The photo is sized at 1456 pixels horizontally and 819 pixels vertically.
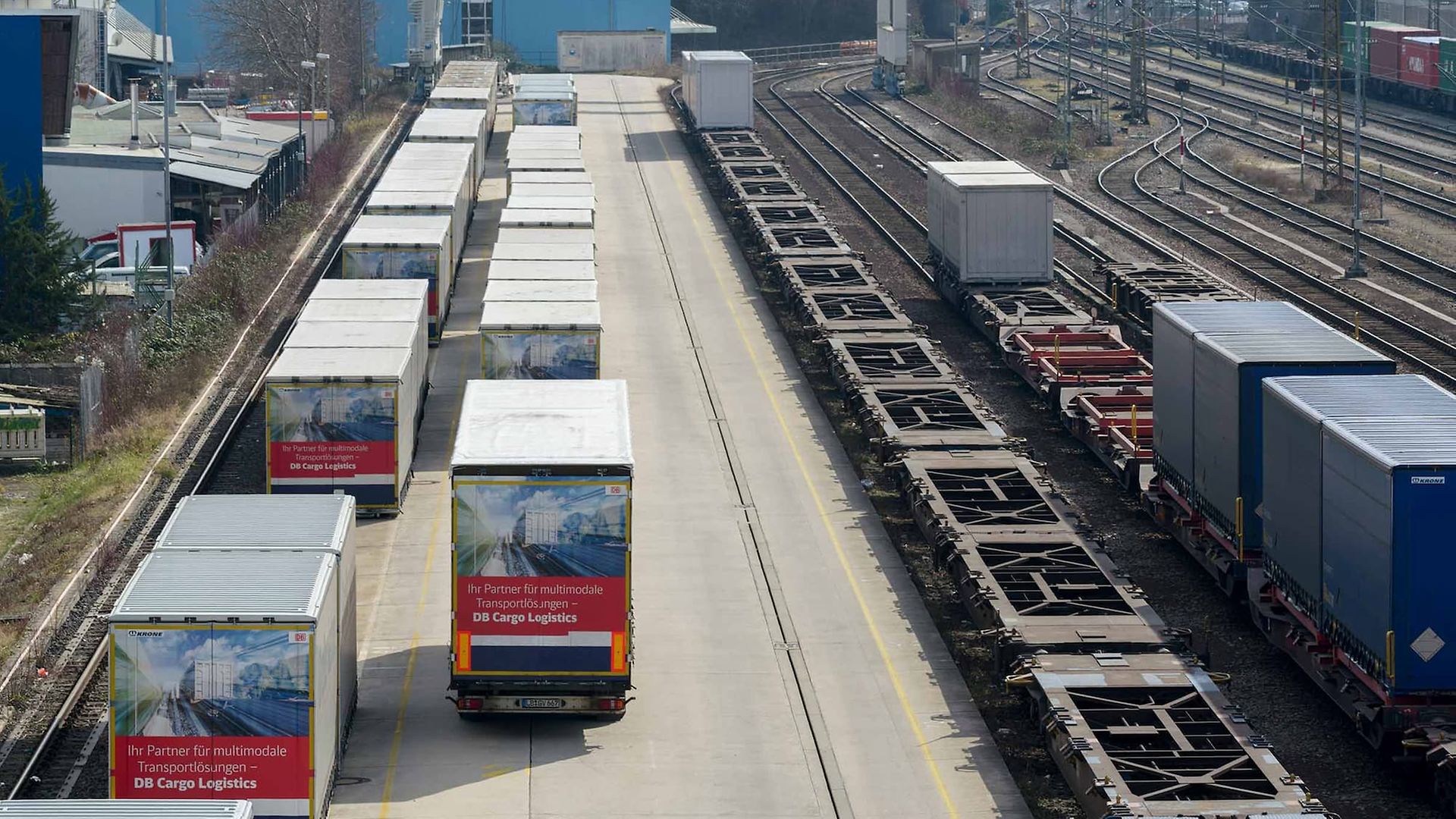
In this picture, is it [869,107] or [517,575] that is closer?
[517,575]

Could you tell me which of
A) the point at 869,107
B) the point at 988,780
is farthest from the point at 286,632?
the point at 869,107

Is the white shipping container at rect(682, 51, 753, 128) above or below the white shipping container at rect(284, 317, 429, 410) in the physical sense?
above

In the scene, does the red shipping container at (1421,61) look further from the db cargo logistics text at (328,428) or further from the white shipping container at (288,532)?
the white shipping container at (288,532)

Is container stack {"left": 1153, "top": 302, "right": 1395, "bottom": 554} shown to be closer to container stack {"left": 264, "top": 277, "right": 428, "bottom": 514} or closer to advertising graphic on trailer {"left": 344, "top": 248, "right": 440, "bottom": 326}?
container stack {"left": 264, "top": 277, "right": 428, "bottom": 514}

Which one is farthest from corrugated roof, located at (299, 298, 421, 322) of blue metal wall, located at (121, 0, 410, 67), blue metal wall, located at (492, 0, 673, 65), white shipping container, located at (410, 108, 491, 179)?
blue metal wall, located at (492, 0, 673, 65)

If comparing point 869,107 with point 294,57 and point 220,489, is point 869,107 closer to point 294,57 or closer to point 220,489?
point 294,57

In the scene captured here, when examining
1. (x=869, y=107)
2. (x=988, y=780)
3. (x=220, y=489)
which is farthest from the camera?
(x=869, y=107)
